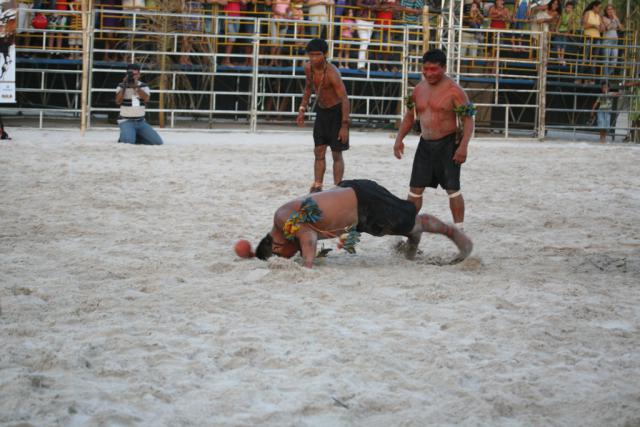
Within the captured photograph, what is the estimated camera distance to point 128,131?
15.5 metres

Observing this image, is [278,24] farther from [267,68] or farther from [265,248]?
[265,248]

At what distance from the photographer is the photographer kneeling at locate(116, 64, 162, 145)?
15.5m

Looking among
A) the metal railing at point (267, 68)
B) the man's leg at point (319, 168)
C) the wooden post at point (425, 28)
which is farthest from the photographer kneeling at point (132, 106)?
the wooden post at point (425, 28)

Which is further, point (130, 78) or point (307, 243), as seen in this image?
point (130, 78)

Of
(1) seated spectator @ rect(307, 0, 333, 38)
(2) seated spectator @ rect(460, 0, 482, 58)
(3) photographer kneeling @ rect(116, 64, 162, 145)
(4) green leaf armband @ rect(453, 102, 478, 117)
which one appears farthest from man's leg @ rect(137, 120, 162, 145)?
(4) green leaf armband @ rect(453, 102, 478, 117)

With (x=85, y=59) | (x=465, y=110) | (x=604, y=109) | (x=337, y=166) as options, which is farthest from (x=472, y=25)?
(x=465, y=110)

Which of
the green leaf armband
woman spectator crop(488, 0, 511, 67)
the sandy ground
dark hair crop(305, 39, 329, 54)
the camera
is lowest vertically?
the sandy ground

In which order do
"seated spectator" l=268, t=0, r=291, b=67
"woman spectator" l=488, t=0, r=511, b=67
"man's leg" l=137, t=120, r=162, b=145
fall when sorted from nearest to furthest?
1. "man's leg" l=137, t=120, r=162, b=145
2. "seated spectator" l=268, t=0, r=291, b=67
3. "woman spectator" l=488, t=0, r=511, b=67

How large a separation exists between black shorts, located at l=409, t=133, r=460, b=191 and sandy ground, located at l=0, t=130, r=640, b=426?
53 cm

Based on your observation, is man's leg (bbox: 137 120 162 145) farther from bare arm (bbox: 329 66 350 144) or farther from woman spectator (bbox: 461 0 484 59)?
woman spectator (bbox: 461 0 484 59)

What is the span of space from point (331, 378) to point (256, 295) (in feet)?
5.26

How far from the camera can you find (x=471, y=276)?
6.79 meters

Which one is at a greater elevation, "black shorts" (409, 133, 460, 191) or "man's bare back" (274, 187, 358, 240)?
"black shorts" (409, 133, 460, 191)

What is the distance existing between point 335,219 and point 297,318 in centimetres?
145
